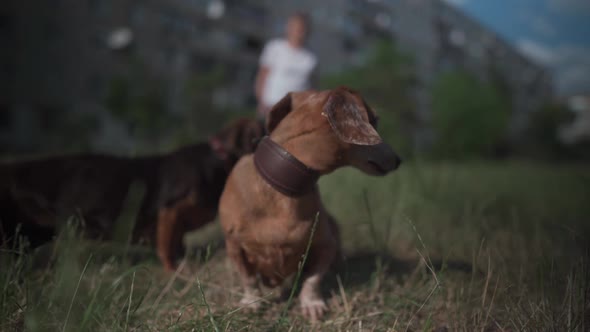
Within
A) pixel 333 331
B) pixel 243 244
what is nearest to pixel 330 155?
pixel 243 244

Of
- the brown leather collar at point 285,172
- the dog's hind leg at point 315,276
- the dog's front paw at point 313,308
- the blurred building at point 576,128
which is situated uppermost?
the brown leather collar at point 285,172

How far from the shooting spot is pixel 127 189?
2.60 meters

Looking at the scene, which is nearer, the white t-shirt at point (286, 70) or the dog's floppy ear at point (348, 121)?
the dog's floppy ear at point (348, 121)

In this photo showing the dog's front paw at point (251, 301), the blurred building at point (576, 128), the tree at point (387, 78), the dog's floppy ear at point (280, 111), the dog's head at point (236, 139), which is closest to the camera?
the dog's floppy ear at point (280, 111)

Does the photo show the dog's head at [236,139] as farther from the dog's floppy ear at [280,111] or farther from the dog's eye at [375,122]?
the dog's eye at [375,122]

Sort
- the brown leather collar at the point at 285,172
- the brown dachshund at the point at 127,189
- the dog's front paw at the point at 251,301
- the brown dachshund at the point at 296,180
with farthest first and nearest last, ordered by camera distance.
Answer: the brown dachshund at the point at 127,189
the dog's front paw at the point at 251,301
the brown leather collar at the point at 285,172
the brown dachshund at the point at 296,180

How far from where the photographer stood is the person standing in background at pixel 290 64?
4086 mm

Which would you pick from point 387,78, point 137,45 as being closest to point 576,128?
point 387,78

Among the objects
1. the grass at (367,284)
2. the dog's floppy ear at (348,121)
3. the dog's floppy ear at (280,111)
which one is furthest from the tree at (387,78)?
the dog's floppy ear at (348,121)

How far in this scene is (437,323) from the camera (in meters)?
1.78

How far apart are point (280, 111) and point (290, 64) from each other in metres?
2.40

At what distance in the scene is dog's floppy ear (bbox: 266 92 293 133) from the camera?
1802 millimetres

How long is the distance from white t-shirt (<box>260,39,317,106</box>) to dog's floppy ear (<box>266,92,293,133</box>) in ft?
7.30

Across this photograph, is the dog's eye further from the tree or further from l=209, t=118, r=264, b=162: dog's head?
the tree
